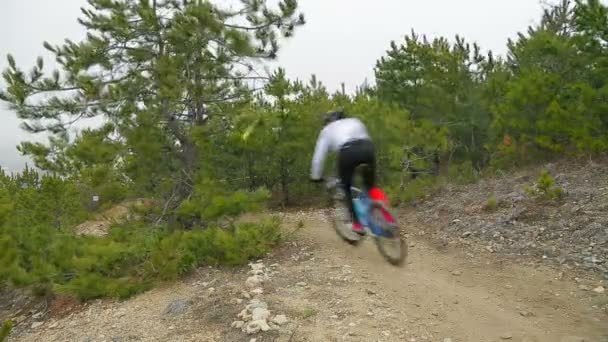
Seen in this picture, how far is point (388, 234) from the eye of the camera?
221 inches

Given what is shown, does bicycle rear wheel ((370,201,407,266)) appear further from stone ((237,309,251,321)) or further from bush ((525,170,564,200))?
bush ((525,170,564,200))

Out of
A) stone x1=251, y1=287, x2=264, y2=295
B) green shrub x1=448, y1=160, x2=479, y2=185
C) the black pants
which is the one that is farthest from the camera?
green shrub x1=448, y1=160, x2=479, y2=185

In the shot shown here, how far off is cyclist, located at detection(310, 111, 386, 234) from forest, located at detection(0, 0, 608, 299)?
10.1 ft

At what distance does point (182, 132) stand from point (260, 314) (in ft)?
16.1

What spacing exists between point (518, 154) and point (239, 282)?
9.12 meters

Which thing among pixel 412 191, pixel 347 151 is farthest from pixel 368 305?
pixel 412 191

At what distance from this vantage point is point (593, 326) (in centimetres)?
536

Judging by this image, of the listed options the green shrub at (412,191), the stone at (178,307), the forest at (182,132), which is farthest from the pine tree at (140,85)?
the green shrub at (412,191)

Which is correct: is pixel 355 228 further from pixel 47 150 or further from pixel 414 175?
pixel 414 175

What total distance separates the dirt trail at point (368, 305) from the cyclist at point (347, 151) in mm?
1568

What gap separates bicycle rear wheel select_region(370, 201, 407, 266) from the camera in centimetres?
557

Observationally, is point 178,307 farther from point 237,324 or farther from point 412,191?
point 412,191

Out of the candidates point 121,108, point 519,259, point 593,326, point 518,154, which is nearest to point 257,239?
point 121,108

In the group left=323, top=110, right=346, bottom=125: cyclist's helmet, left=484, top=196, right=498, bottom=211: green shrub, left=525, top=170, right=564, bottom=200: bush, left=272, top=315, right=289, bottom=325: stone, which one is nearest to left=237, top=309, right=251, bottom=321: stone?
left=272, top=315, right=289, bottom=325: stone
